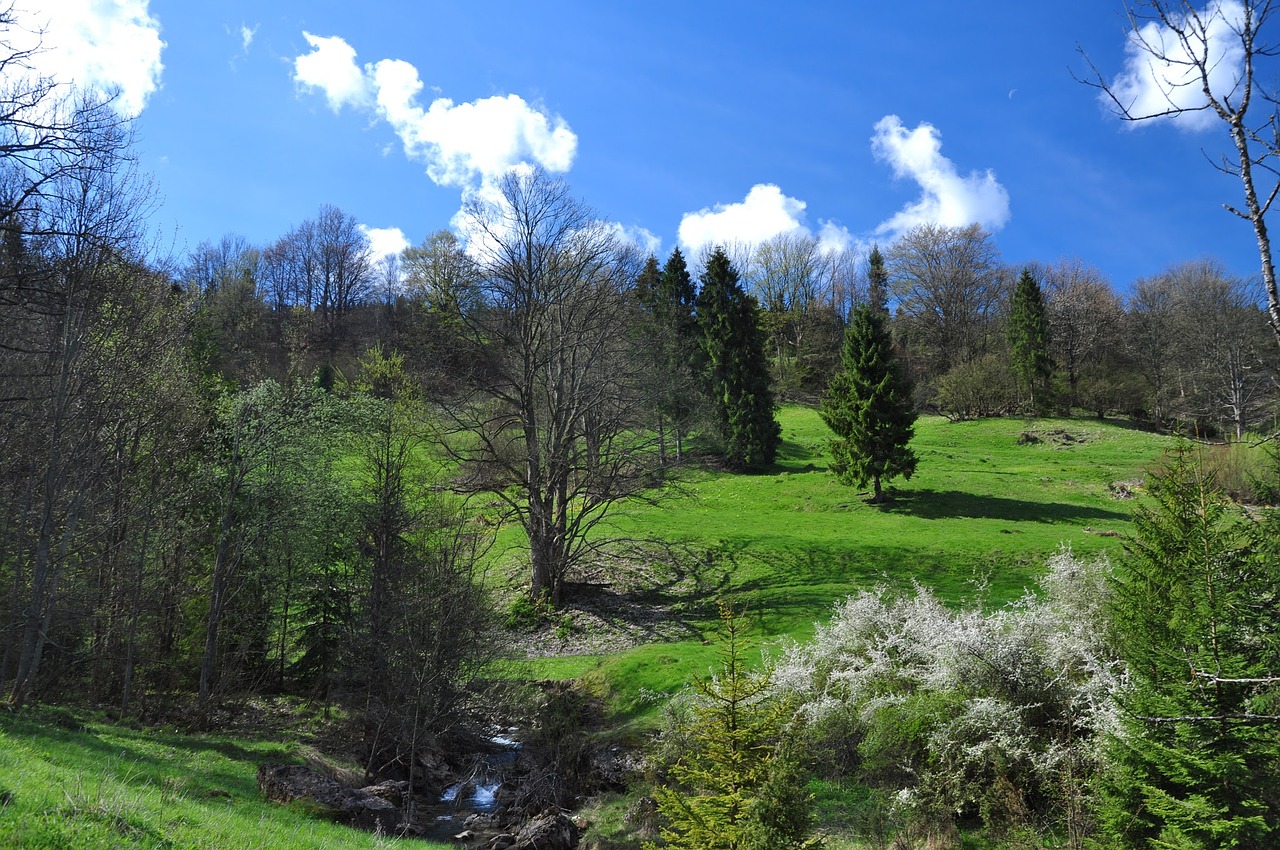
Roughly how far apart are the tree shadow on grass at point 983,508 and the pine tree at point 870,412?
1290 millimetres

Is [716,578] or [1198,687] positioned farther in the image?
[716,578]

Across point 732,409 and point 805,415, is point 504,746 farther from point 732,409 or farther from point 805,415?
point 805,415

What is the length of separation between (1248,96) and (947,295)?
2648 inches

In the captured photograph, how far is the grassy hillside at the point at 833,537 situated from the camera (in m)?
21.0

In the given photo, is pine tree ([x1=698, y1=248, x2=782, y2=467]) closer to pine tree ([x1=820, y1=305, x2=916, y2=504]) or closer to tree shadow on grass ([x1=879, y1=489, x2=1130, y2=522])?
pine tree ([x1=820, y1=305, x2=916, y2=504])

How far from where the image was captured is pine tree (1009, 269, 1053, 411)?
5444 cm

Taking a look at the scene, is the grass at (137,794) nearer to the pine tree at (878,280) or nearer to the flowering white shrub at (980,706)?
the flowering white shrub at (980,706)

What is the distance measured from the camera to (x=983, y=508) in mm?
31969

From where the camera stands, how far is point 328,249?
232ft

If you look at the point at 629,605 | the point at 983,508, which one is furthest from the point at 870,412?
the point at 629,605

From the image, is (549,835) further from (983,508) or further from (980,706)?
(983,508)

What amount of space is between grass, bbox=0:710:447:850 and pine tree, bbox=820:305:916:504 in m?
26.3

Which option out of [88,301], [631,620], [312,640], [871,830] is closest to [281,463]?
[312,640]

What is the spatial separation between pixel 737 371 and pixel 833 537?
19.6m
